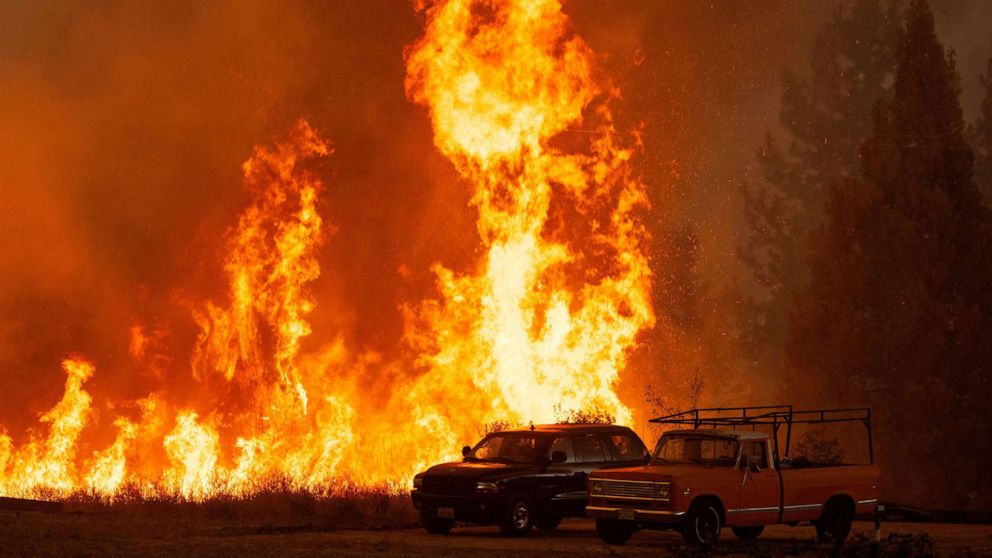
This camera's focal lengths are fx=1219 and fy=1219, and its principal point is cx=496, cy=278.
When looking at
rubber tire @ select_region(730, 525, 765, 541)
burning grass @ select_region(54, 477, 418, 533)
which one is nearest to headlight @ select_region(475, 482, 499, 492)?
burning grass @ select_region(54, 477, 418, 533)

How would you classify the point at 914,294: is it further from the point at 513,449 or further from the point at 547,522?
the point at 547,522

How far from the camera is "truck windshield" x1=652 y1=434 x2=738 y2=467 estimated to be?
17.6 meters

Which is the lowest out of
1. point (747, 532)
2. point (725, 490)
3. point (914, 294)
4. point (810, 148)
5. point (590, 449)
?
point (747, 532)

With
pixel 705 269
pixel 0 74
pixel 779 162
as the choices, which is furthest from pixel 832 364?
pixel 705 269

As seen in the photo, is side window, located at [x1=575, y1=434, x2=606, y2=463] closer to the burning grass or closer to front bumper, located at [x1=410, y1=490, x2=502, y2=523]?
front bumper, located at [x1=410, y1=490, x2=502, y2=523]

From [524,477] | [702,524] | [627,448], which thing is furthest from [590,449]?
[702,524]

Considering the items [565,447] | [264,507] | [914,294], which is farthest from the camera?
[914,294]

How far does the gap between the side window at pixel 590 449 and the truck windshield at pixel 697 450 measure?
55.8 inches

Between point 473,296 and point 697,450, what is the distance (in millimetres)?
11841

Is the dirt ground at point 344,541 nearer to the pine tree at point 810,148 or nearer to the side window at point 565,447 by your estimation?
the side window at point 565,447

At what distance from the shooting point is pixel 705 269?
69375mm

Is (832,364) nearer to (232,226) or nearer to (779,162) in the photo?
(232,226)

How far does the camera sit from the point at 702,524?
16844 mm

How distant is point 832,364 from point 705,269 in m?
38.8
